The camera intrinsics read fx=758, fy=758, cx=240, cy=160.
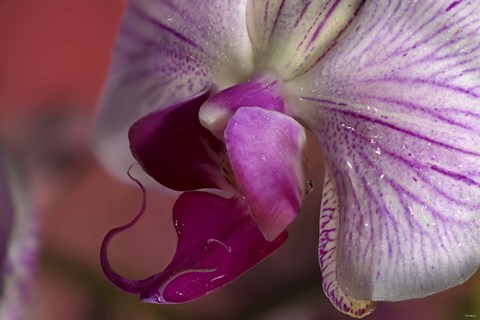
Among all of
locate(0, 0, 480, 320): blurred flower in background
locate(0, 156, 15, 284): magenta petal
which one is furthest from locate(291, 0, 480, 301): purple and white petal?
locate(0, 156, 15, 284): magenta petal

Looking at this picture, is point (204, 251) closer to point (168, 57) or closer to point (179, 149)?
point (179, 149)

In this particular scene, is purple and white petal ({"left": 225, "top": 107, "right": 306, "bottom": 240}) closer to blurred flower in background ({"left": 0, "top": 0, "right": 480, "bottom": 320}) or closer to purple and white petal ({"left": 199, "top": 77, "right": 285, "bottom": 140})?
purple and white petal ({"left": 199, "top": 77, "right": 285, "bottom": 140})

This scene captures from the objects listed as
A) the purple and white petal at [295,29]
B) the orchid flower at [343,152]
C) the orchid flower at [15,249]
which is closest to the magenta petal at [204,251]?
the orchid flower at [343,152]

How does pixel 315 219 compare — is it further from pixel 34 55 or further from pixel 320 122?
pixel 34 55

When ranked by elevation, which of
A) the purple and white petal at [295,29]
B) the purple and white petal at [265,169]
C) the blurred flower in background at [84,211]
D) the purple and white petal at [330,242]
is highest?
the purple and white petal at [295,29]

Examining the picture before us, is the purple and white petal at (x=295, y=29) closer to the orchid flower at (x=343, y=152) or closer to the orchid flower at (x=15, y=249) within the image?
the orchid flower at (x=343, y=152)

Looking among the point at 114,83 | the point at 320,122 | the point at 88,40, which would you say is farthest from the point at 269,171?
the point at 88,40
